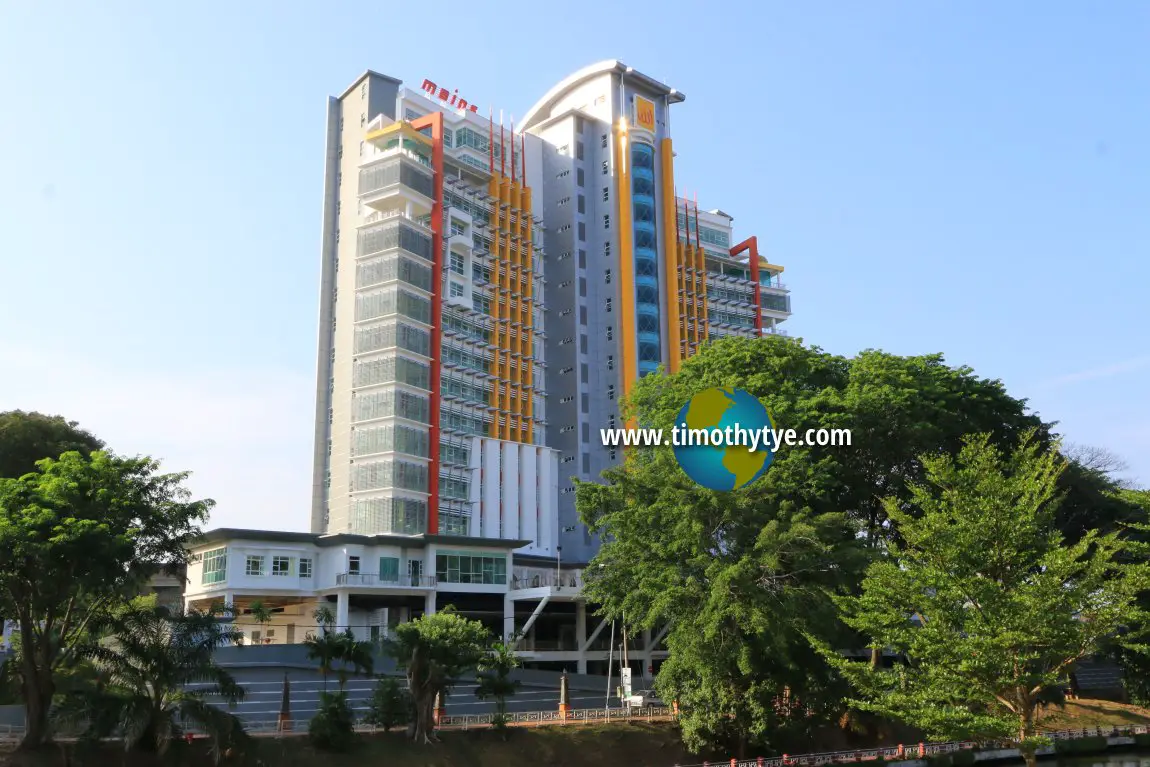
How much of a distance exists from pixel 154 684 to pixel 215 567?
3204 cm

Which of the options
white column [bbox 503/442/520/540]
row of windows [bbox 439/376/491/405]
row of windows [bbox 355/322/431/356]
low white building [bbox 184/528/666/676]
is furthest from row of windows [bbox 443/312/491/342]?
low white building [bbox 184/528/666/676]

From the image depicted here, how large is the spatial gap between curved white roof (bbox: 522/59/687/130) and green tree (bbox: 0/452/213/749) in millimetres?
69985

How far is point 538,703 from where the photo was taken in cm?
4741

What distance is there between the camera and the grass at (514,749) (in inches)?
1163

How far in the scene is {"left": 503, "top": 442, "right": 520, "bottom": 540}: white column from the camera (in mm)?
75500

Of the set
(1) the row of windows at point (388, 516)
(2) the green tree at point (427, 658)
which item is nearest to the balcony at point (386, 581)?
(1) the row of windows at point (388, 516)

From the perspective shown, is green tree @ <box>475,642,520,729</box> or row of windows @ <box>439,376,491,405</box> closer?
green tree @ <box>475,642,520,729</box>

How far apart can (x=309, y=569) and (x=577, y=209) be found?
1695 inches

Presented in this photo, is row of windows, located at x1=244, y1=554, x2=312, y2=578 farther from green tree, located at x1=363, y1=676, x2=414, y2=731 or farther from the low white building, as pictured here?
green tree, located at x1=363, y1=676, x2=414, y2=731

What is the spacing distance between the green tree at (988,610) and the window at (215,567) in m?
41.7

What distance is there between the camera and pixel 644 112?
9250 centimetres

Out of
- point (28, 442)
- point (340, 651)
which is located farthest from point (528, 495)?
point (340, 651)

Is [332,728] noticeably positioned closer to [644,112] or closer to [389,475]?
[389,475]

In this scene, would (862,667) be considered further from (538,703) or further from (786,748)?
(538,703)
